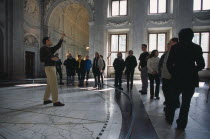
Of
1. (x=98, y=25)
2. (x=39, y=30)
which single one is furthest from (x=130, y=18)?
(x=39, y=30)

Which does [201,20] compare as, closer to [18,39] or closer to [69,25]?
[69,25]

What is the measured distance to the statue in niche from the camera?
13045mm

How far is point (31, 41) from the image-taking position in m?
13.6

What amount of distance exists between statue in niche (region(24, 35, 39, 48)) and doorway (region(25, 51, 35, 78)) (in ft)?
2.73

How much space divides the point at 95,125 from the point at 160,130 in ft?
3.85

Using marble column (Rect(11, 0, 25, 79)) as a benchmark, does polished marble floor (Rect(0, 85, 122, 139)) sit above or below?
below


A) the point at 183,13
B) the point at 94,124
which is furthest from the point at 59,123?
the point at 183,13

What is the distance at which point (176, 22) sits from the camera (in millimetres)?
12156

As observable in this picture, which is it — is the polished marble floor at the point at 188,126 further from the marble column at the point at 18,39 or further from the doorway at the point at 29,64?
the doorway at the point at 29,64

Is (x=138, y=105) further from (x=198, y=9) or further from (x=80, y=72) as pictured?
(x=198, y=9)

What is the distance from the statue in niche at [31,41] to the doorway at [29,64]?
0.83 metres

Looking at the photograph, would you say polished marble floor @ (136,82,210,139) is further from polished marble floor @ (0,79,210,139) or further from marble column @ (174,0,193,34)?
marble column @ (174,0,193,34)

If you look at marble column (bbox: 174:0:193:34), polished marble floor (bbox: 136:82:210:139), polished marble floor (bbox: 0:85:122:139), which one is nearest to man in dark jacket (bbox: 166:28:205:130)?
polished marble floor (bbox: 136:82:210:139)

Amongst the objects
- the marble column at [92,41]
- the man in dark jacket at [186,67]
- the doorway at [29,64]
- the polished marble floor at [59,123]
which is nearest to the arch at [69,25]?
the marble column at [92,41]
